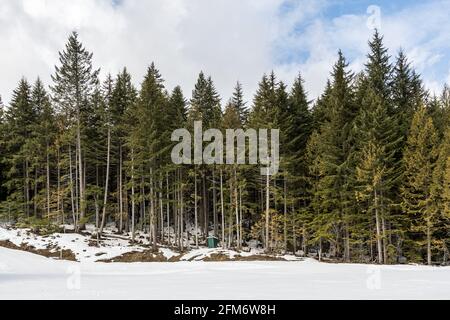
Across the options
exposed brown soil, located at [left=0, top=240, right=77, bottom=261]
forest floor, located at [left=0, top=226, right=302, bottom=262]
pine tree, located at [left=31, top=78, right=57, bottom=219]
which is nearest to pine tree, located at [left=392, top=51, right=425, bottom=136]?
forest floor, located at [left=0, top=226, right=302, bottom=262]

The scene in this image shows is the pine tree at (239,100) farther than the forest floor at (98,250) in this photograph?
Yes

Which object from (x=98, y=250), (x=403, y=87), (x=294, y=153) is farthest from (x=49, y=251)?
(x=403, y=87)

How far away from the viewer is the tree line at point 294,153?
26156mm

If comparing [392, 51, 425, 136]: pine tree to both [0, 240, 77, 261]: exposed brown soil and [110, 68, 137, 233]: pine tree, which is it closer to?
[110, 68, 137, 233]: pine tree

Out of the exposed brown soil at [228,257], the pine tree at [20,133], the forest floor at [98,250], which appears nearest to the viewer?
the exposed brown soil at [228,257]

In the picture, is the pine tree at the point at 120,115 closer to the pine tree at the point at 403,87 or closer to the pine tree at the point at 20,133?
the pine tree at the point at 20,133

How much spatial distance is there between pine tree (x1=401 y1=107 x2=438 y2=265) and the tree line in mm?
97

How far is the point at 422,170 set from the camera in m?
25.6

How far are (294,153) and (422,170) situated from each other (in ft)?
32.8

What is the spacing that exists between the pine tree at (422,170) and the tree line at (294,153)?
97 mm

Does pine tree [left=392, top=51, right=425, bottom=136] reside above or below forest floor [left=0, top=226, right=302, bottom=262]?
above

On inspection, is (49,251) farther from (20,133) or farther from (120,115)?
(20,133)

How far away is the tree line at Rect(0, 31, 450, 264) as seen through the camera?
1030 inches

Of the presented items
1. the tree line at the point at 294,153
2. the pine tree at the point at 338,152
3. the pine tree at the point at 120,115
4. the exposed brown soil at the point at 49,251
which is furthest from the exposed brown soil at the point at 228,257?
the pine tree at the point at 120,115
